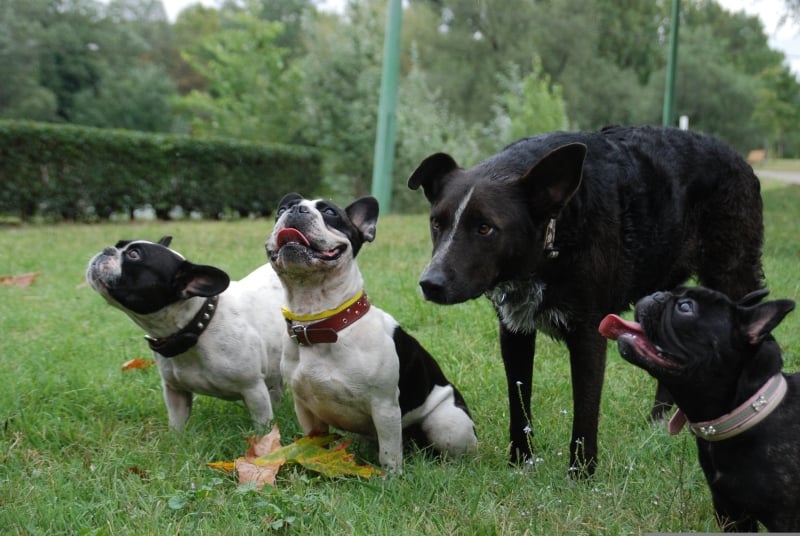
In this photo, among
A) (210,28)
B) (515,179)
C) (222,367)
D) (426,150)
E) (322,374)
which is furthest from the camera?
(210,28)

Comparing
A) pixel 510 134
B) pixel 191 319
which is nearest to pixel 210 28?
pixel 510 134

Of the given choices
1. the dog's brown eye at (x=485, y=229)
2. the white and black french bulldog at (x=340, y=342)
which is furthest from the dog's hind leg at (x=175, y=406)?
the dog's brown eye at (x=485, y=229)

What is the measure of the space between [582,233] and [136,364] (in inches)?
134

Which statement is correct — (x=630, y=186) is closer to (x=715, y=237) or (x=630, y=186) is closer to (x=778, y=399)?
(x=715, y=237)

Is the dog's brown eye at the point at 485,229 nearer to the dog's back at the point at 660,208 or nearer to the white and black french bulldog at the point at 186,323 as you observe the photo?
the dog's back at the point at 660,208

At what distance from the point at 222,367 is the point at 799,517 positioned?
2.76 m

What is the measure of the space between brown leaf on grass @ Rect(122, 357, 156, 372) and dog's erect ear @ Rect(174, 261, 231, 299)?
5.08ft

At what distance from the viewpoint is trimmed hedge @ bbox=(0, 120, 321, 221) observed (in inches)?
611

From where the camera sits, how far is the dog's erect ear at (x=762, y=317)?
2766 mm

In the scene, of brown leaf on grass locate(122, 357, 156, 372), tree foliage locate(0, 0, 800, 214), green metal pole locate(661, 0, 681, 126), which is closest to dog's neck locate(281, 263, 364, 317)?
brown leaf on grass locate(122, 357, 156, 372)

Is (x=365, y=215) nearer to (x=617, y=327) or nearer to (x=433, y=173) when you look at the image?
(x=433, y=173)

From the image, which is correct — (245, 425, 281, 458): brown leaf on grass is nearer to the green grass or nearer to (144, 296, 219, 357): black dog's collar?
the green grass

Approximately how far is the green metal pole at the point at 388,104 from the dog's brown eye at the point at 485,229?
38.3 feet

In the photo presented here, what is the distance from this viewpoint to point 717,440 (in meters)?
2.91
